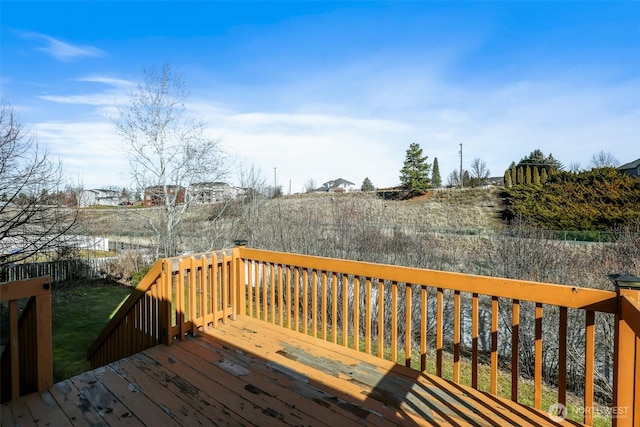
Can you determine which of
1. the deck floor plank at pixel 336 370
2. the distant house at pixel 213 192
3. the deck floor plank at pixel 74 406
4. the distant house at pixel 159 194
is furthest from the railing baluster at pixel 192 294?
the distant house at pixel 159 194

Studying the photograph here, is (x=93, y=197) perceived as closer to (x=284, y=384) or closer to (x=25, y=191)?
(x=25, y=191)

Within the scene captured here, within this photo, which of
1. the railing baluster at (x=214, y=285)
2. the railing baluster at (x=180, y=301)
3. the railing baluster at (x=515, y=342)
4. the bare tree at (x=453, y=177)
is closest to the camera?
the railing baluster at (x=515, y=342)

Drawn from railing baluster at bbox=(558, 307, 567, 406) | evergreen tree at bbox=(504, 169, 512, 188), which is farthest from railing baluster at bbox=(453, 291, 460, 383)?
evergreen tree at bbox=(504, 169, 512, 188)

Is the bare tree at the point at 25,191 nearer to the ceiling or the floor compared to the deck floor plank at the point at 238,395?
nearer to the ceiling

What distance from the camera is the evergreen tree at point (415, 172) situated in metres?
26.0

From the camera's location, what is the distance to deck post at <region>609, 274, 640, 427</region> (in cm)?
164

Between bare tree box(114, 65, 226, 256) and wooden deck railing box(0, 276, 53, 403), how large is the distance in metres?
7.63

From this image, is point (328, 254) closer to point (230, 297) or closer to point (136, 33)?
point (230, 297)

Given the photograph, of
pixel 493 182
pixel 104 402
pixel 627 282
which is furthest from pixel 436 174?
pixel 104 402

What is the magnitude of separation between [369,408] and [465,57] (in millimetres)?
9398

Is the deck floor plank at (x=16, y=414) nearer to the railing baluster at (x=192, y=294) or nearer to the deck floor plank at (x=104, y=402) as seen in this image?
the deck floor plank at (x=104, y=402)

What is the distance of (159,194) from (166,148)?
Result: 1.50 meters

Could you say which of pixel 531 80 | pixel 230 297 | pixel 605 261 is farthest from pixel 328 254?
pixel 531 80

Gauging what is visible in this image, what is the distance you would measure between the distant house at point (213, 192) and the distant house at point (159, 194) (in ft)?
1.39
